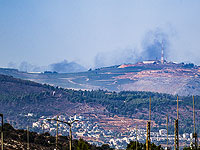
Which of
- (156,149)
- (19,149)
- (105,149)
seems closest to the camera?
(19,149)

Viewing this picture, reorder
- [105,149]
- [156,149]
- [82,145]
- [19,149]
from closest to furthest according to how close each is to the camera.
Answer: [19,149]
[82,145]
[156,149]
[105,149]

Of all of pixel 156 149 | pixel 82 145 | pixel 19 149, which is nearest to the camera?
pixel 19 149

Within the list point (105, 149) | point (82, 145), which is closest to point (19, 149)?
point (82, 145)

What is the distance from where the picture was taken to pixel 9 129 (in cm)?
12500

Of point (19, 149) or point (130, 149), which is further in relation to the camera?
point (130, 149)

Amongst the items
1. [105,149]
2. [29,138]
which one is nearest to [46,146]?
[29,138]

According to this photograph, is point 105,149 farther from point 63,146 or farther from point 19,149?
point 19,149

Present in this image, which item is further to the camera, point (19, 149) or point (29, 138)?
point (29, 138)

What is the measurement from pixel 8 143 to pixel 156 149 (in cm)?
3121

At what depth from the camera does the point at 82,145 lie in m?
118

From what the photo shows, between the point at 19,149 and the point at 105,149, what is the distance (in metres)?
49.0

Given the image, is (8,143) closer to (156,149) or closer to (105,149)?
(156,149)

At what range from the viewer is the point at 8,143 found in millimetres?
107188

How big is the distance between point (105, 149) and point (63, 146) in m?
23.9
